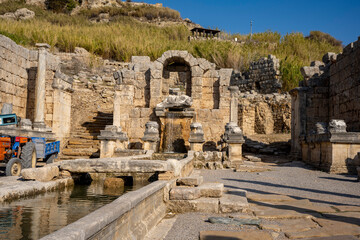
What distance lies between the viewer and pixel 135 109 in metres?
14.6

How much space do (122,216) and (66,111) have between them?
11697 mm

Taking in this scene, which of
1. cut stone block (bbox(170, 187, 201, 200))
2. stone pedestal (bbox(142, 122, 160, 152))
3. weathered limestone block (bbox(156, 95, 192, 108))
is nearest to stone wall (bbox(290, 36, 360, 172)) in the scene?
weathered limestone block (bbox(156, 95, 192, 108))

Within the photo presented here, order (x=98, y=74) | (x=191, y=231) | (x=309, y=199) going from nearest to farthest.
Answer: (x=191, y=231), (x=309, y=199), (x=98, y=74)

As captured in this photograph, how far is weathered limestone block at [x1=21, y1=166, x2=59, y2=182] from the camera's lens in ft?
18.2

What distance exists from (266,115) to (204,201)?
15879 millimetres

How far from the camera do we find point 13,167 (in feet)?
21.9

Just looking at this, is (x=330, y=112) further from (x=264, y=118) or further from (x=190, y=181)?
(x=190, y=181)

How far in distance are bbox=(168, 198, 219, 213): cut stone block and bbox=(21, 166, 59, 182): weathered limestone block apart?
7.68 feet

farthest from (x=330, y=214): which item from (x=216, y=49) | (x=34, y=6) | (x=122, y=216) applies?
(x=34, y=6)

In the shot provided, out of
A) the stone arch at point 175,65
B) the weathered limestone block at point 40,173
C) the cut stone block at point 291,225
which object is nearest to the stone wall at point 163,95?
the stone arch at point 175,65

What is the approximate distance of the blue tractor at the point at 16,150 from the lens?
22.0 ft

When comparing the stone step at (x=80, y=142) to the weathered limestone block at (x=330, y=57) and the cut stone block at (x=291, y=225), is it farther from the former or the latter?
the weathered limestone block at (x=330, y=57)

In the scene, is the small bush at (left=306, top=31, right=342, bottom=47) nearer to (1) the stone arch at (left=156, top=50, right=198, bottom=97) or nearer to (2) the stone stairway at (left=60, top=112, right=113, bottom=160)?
(1) the stone arch at (left=156, top=50, right=198, bottom=97)

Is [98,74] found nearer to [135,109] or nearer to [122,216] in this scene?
[135,109]
